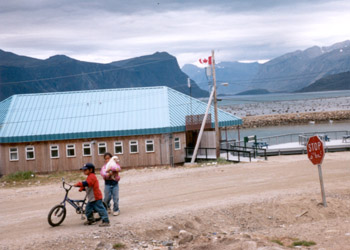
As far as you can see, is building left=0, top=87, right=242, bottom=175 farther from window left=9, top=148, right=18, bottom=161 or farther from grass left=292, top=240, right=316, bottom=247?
grass left=292, top=240, right=316, bottom=247

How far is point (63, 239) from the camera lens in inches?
432

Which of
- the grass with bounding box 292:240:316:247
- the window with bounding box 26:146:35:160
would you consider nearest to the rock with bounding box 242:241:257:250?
the grass with bounding box 292:240:316:247

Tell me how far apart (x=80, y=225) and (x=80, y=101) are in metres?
24.8

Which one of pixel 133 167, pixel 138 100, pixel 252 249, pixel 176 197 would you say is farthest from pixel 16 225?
pixel 138 100

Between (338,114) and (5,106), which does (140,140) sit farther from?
(338,114)

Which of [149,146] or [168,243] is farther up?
[149,146]

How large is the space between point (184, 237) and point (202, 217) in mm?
2119

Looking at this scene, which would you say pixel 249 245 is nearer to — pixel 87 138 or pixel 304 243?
pixel 304 243

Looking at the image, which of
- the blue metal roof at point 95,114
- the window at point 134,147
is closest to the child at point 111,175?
the blue metal roof at point 95,114

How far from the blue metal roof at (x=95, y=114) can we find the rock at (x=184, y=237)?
67.7 feet

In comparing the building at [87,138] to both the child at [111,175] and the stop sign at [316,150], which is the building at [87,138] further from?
the stop sign at [316,150]

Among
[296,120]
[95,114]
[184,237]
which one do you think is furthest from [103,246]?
[296,120]

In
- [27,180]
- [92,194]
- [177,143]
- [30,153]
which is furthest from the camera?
[177,143]

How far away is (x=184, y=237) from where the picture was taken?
11.2 m
